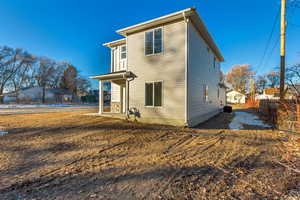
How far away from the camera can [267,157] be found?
3385 millimetres

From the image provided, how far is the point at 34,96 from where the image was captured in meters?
33.1

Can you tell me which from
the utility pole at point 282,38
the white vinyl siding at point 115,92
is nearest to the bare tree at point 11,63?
the white vinyl siding at point 115,92

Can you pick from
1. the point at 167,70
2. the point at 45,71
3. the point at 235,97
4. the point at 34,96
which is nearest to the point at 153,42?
the point at 167,70

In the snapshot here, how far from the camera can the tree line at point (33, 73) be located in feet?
103

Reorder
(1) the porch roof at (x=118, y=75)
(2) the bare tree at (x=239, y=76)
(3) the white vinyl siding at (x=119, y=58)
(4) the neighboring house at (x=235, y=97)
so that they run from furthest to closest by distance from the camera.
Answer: (4) the neighboring house at (x=235, y=97), (2) the bare tree at (x=239, y=76), (3) the white vinyl siding at (x=119, y=58), (1) the porch roof at (x=118, y=75)

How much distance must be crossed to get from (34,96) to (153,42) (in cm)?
3915

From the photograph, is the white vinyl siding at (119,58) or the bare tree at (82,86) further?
the bare tree at (82,86)

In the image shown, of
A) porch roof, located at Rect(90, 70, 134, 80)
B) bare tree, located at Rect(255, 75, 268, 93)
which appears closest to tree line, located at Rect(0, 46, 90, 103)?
porch roof, located at Rect(90, 70, 134, 80)

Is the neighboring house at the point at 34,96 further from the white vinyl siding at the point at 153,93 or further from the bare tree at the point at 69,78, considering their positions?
the white vinyl siding at the point at 153,93

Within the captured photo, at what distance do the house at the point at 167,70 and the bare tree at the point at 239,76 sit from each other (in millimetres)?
38406

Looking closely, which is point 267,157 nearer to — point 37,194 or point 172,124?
point 172,124

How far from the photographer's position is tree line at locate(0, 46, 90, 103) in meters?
31.3

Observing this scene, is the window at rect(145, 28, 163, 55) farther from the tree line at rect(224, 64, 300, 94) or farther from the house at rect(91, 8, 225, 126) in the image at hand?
the tree line at rect(224, 64, 300, 94)

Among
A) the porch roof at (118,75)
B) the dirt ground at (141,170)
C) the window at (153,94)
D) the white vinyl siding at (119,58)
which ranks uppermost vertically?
the white vinyl siding at (119,58)
